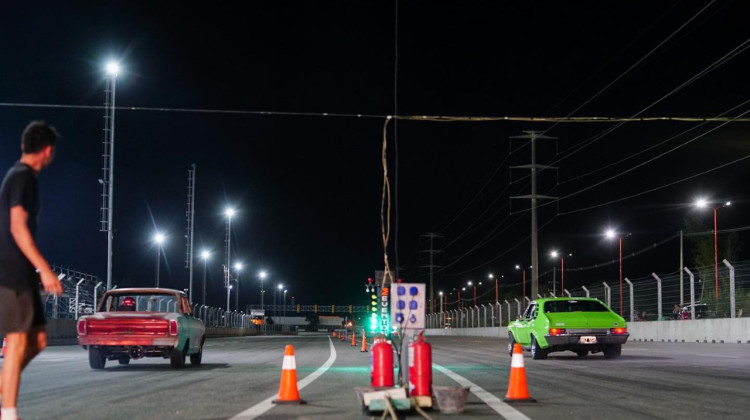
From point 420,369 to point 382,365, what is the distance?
429 mm

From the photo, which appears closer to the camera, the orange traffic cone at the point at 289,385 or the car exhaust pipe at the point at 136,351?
the orange traffic cone at the point at 289,385

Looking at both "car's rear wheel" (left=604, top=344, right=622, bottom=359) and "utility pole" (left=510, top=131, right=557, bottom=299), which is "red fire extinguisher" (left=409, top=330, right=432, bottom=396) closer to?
"car's rear wheel" (left=604, top=344, right=622, bottom=359)

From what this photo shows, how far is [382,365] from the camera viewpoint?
10141 mm

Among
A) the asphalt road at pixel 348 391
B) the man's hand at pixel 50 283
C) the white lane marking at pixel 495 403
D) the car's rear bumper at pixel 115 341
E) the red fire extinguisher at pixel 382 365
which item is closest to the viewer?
the man's hand at pixel 50 283

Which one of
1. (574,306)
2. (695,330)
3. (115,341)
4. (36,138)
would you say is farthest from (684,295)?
(36,138)

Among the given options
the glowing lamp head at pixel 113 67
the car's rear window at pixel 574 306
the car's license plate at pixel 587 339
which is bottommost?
the car's license plate at pixel 587 339

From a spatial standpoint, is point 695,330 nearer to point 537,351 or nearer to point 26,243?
point 537,351

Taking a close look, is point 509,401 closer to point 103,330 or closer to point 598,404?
point 598,404

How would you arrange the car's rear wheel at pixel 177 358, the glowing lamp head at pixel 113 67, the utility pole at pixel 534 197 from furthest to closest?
the utility pole at pixel 534 197, the glowing lamp head at pixel 113 67, the car's rear wheel at pixel 177 358

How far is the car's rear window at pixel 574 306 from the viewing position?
22969 mm

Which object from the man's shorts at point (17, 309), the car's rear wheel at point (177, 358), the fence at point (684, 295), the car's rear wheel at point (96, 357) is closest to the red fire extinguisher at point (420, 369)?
the man's shorts at point (17, 309)

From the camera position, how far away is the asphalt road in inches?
387

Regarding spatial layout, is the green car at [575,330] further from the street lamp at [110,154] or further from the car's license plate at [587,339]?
the street lamp at [110,154]

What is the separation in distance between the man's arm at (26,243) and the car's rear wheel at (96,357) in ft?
40.5
